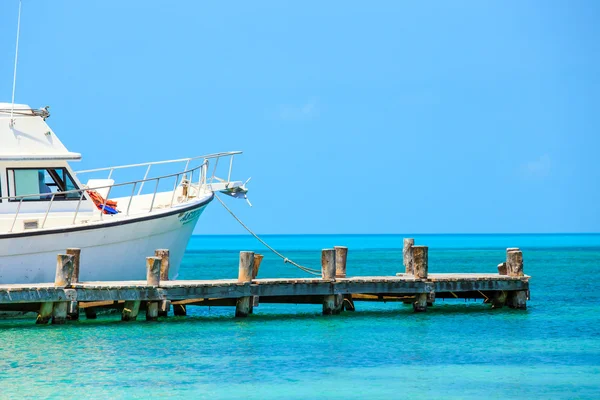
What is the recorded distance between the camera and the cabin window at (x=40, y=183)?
24531mm

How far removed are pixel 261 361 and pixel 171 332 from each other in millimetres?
3550

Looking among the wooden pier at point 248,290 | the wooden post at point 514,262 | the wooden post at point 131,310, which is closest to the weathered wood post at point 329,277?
the wooden pier at point 248,290

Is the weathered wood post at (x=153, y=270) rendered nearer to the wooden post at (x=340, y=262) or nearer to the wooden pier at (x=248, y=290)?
the wooden pier at (x=248, y=290)

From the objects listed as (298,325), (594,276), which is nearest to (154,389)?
(298,325)

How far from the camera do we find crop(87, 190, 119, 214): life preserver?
2538 cm

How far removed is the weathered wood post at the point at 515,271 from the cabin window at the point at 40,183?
9.90m

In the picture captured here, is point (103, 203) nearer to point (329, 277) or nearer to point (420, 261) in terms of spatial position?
point (329, 277)

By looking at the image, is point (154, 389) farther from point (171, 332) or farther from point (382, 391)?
point (171, 332)

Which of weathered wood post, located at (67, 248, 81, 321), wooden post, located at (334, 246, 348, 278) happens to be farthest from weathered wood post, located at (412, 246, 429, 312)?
weathered wood post, located at (67, 248, 81, 321)

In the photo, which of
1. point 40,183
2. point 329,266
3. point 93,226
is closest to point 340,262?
point 329,266

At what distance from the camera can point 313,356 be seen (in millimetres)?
19812

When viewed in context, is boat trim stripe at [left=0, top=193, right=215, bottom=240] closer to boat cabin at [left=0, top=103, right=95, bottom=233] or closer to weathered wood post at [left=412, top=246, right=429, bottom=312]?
boat cabin at [left=0, top=103, right=95, bottom=233]

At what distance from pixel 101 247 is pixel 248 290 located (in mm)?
3629

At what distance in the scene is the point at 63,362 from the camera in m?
18.9
